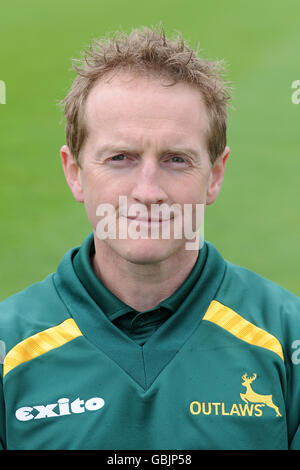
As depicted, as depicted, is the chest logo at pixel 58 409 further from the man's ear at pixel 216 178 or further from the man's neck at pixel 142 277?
the man's ear at pixel 216 178

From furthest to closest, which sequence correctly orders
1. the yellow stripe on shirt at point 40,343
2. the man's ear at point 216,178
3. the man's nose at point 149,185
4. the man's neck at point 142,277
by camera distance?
1. the man's ear at point 216,178
2. the man's neck at point 142,277
3. the yellow stripe on shirt at point 40,343
4. the man's nose at point 149,185

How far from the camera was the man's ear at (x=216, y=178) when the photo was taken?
2551 mm

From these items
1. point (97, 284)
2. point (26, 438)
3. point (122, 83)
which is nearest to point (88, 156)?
point (122, 83)

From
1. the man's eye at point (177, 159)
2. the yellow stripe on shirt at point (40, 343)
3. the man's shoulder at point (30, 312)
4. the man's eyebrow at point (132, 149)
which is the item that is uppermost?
the man's eyebrow at point (132, 149)

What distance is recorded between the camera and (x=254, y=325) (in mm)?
2416

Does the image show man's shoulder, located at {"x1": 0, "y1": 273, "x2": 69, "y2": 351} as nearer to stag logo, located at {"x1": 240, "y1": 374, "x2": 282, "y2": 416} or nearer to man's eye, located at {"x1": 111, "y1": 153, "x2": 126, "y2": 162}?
man's eye, located at {"x1": 111, "y1": 153, "x2": 126, "y2": 162}

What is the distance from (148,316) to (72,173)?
0.66 meters

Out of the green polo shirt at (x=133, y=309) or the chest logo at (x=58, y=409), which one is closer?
the chest logo at (x=58, y=409)

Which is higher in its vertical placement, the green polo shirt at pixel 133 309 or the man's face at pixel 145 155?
the man's face at pixel 145 155

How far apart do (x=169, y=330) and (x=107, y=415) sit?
0.37 m

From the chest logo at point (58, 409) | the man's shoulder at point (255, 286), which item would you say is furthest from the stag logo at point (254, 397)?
the chest logo at point (58, 409)

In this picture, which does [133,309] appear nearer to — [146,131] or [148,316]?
[148,316]

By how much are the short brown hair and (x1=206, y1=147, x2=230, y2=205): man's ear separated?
4 cm
